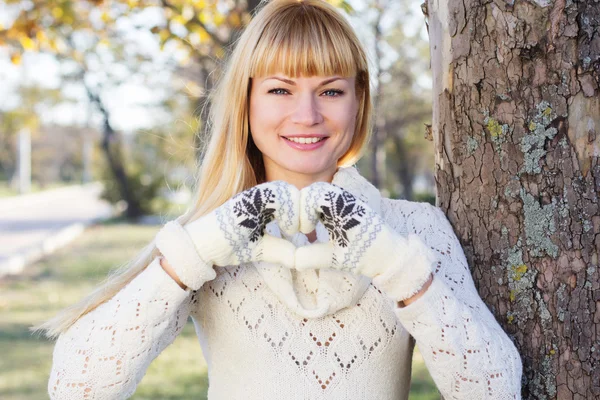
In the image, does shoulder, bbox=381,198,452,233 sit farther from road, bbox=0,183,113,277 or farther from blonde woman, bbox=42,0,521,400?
road, bbox=0,183,113,277

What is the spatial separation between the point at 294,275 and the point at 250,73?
64 centimetres

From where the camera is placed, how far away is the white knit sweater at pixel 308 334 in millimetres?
1683

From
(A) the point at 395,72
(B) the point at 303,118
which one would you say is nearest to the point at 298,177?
(B) the point at 303,118

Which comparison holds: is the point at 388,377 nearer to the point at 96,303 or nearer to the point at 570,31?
the point at 96,303

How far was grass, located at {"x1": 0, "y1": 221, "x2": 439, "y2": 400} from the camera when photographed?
5230 mm

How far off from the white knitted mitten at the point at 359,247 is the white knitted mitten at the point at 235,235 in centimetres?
4

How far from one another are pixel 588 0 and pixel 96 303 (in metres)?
1.52

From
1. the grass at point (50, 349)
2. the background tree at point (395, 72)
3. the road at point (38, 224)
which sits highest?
the background tree at point (395, 72)

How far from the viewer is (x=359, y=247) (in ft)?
5.21

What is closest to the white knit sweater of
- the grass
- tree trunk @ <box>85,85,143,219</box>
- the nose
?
the nose

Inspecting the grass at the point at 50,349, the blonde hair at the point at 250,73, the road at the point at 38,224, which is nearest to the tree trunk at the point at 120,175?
the road at the point at 38,224

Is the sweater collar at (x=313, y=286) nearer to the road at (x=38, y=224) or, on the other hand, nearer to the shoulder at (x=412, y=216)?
the shoulder at (x=412, y=216)

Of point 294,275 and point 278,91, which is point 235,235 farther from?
point 278,91

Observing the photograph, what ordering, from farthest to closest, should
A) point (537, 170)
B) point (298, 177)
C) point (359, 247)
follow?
1. point (298, 177)
2. point (537, 170)
3. point (359, 247)
